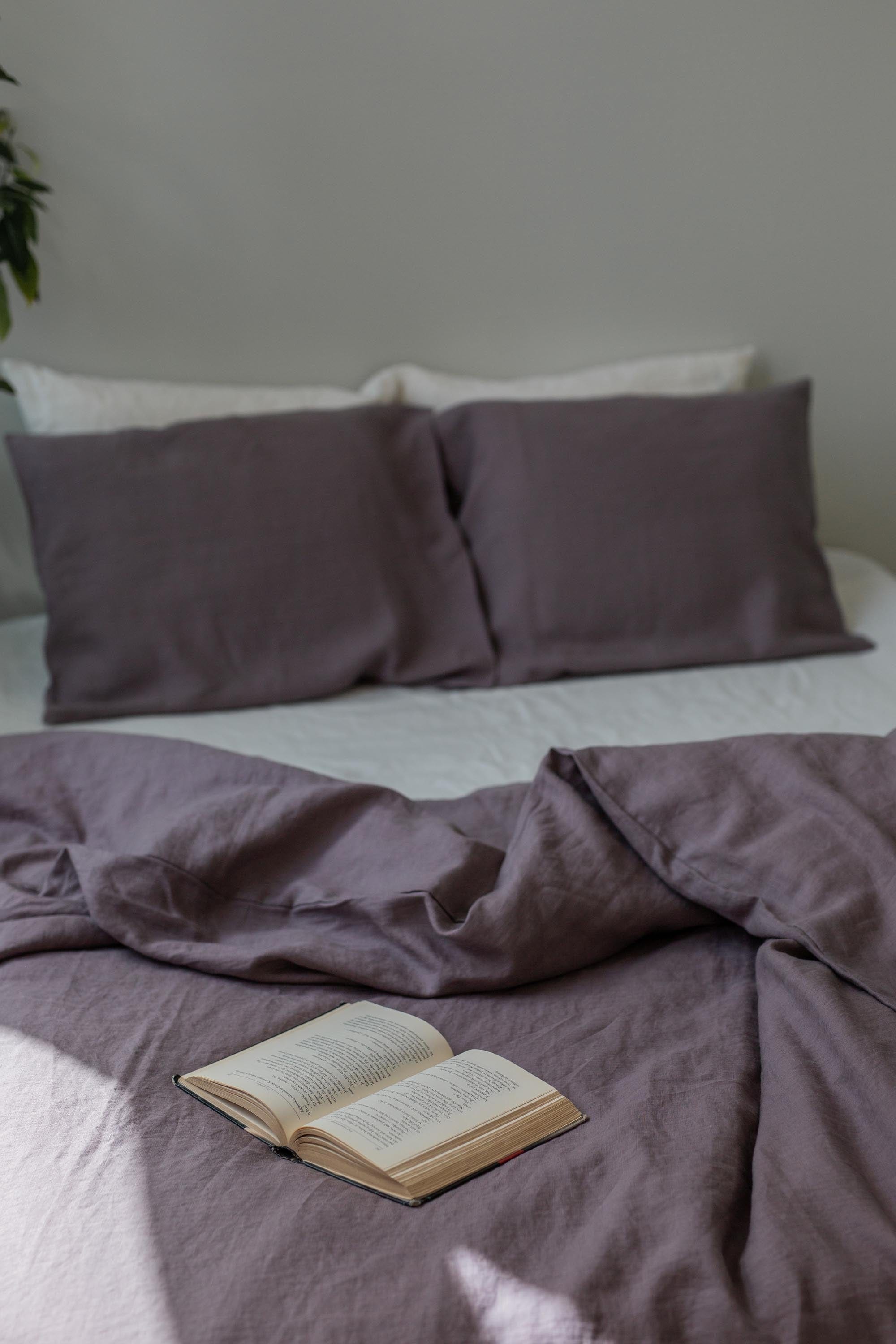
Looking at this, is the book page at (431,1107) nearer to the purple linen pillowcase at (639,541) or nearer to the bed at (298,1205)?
the bed at (298,1205)

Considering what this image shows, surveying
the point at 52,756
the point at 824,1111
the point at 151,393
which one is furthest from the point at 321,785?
the point at 151,393

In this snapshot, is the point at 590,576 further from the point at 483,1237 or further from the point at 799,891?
the point at 483,1237

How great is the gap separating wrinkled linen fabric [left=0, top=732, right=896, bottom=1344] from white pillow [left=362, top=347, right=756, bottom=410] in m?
1.09

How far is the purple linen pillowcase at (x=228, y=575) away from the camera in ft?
5.70

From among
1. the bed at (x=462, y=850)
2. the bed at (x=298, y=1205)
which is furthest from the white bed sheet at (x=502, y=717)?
the bed at (x=298, y=1205)

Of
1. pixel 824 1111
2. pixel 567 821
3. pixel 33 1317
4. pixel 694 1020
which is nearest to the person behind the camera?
pixel 33 1317

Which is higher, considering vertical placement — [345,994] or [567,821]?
[567,821]

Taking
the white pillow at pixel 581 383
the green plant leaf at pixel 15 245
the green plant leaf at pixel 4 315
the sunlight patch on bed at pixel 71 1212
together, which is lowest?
the sunlight patch on bed at pixel 71 1212

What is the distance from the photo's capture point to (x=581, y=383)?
2217mm

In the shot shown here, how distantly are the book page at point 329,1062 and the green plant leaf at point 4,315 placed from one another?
139 cm

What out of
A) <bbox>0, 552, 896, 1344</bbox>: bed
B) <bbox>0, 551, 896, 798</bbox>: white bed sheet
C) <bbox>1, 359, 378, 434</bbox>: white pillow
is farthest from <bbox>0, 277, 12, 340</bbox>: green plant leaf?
<bbox>0, 552, 896, 1344</bbox>: bed

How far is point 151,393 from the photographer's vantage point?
204 cm

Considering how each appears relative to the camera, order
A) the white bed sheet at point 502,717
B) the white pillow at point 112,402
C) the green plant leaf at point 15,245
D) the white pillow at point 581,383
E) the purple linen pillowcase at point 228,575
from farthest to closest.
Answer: the white pillow at point 581,383, the white pillow at point 112,402, the green plant leaf at point 15,245, the purple linen pillowcase at point 228,575, the white bed sheet at point 502,717

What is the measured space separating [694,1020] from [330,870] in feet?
1.23
